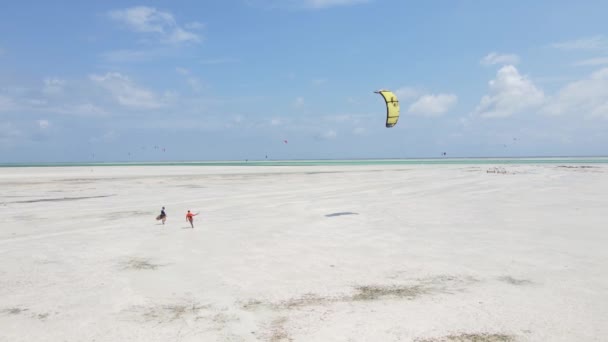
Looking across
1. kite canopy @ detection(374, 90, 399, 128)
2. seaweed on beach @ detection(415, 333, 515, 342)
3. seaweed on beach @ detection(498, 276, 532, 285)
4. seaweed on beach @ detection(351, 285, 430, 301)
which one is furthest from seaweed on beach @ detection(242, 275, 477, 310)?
kite canopy @ detection(374, 90, 399, 128)

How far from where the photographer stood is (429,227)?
1598 centimetres

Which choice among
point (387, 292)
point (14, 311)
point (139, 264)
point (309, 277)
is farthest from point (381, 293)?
point (14, 311)

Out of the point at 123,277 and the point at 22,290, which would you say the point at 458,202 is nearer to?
the point at 123,277

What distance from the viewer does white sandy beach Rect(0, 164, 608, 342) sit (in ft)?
22.7

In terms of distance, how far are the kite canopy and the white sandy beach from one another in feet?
16.6

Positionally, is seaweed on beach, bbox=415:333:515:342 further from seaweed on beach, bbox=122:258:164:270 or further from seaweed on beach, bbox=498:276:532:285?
seaweed on beach, bbox=122:258:164:270

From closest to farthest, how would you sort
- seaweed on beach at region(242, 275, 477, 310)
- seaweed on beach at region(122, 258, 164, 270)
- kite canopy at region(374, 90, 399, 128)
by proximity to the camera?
seaweed on beach at region(242, 275, 477, 310)
seaweed on beach at region(122, 258, 164, 270)
kite canopy at region(374, 90, 399, 128)

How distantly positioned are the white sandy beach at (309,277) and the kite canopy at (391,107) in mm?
5070

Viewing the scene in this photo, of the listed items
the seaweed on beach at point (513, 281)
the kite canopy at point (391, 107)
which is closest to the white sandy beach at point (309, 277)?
the seaweed on beach at point (513, 281)

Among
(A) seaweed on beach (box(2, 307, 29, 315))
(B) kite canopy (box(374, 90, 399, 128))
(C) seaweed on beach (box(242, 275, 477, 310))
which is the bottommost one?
(A) seaweed on beach (box(2, 307, 29, 315))

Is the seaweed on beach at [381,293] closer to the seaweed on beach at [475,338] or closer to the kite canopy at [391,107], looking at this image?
the seaweed on beach at [475,338]

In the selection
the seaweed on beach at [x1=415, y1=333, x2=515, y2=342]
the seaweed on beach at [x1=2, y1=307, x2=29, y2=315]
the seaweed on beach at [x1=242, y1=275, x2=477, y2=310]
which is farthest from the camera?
the seaweed on beach at [x1=242, y1=275, x2=477, y2=310]

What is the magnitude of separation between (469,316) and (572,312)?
6.16 ft

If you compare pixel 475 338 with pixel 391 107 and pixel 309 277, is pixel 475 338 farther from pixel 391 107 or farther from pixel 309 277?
pixel 391 107
